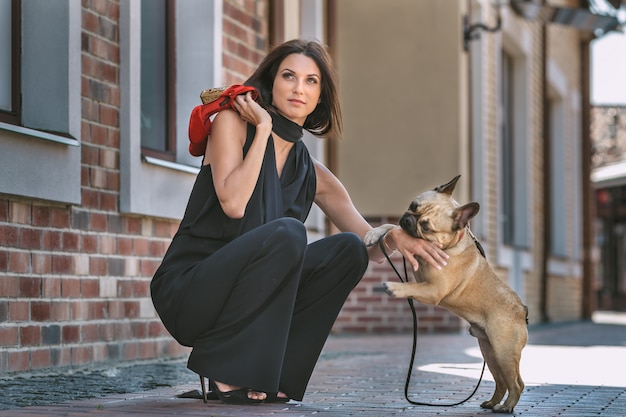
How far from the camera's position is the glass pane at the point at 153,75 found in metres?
7.14

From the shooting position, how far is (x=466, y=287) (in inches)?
167

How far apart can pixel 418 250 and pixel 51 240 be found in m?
2.27

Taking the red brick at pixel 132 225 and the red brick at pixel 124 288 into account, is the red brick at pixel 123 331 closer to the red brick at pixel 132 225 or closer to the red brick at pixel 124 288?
the red brick at pixel 124 288

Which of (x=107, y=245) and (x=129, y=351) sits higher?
(x=107, y=245)

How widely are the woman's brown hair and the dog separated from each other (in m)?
0.74

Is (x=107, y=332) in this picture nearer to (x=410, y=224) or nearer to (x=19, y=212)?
(x=19, y=212)

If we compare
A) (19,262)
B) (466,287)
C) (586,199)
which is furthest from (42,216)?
(586,199)

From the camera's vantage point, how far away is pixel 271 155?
4.48 meters

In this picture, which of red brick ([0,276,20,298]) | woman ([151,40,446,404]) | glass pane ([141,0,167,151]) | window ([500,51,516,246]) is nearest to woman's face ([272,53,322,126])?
woman ([151,40,446,404])

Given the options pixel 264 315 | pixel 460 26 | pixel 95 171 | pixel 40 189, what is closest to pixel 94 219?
pixel 95 171

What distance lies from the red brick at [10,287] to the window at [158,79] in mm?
1786

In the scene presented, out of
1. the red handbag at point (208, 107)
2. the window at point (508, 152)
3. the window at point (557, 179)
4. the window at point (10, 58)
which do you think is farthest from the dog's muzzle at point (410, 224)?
the window at point (557, 179)

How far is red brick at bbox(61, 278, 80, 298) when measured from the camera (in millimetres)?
5828

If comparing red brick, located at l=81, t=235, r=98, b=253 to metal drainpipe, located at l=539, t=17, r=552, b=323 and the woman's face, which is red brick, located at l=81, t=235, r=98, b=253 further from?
metal drainpipe, located at l=539, t=17, r=552, b=323
